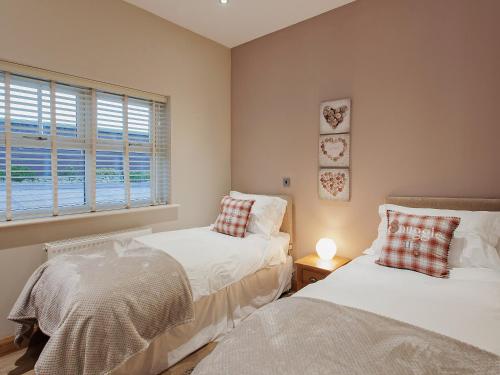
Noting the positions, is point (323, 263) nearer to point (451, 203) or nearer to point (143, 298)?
point (451, 203)

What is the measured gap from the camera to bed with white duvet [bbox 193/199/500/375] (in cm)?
98

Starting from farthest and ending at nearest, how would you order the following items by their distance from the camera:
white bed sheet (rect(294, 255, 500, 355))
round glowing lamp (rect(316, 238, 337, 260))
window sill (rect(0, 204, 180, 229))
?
round glowing lamp (rect(316, 238, 337, 260)) → window sill (rect(0, 204, 180, 229)) → white bed sheet (rect(294, 255, 500, 355))

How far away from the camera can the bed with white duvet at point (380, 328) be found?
38.7 inches

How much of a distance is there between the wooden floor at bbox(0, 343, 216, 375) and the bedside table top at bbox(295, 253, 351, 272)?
1.00 meters

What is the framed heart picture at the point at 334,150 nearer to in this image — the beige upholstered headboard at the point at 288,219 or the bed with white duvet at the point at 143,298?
the beige upholstered headboard at the point at 288,219

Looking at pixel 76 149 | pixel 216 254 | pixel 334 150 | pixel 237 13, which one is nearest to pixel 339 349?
pixel 216 254

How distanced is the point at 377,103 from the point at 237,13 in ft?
5.02

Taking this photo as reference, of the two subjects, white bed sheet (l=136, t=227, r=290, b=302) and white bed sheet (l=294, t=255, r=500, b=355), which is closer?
white bed sheet (l=294, t=255, r=500, b=355)

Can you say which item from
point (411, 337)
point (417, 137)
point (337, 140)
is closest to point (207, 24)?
point (337, 140)

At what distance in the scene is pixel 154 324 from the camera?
5.58ft

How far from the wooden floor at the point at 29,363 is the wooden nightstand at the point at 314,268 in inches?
36.4

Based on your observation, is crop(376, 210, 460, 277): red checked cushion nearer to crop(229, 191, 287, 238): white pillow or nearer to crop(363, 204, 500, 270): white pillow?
crop(363, 204, 500, 270): white pillow

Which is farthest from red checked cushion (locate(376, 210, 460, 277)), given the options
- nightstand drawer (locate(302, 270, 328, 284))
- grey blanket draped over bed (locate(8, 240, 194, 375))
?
grey blanket draped over bed (locate(8, 240, 194, 375))

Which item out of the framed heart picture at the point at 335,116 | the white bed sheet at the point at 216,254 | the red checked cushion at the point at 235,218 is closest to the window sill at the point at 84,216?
the white bed sheet at the point at 216,254
